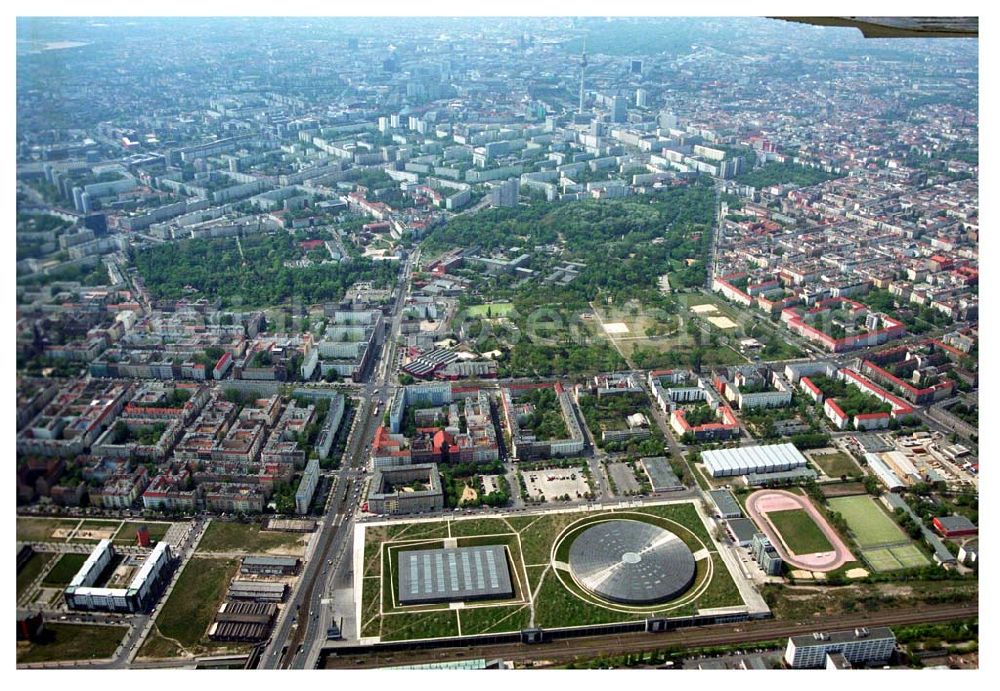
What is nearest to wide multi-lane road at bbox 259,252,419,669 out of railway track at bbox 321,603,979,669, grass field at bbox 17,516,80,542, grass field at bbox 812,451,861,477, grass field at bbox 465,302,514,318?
railway track at bbox 321,603,979,669

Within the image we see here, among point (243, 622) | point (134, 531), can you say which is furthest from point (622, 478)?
point (134, 531)

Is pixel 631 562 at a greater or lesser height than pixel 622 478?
lesser

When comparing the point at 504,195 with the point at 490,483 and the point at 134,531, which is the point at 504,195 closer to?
the point at 490,483

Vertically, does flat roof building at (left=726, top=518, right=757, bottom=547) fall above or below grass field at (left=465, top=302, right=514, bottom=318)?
below

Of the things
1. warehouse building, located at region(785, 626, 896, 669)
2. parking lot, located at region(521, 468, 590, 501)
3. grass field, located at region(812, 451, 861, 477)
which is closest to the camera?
warehouse building, located at region(785, 626, 896, 669)

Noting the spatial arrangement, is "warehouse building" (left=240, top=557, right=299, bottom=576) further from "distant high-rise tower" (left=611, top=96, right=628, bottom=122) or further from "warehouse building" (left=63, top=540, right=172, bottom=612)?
"distant high-rise tower" (left=611, top=96, right=628, bottom=122)

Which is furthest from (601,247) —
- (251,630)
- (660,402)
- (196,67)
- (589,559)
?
(196,67)

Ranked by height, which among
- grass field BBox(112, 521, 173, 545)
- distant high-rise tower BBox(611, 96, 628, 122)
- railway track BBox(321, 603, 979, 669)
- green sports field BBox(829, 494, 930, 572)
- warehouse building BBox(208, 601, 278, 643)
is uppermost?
distant high-rise tower BBox(611, 96, 628, 122)

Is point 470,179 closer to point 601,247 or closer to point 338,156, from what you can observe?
point 338,156
